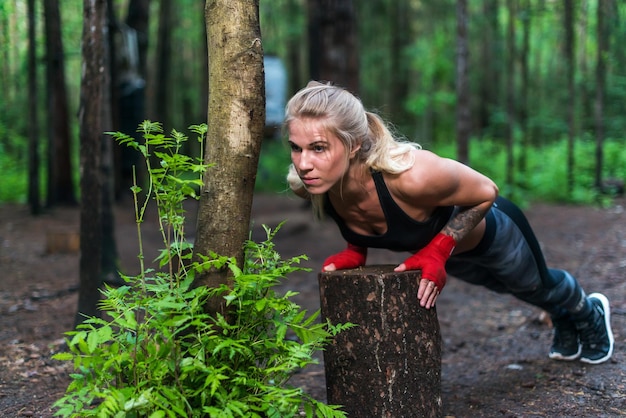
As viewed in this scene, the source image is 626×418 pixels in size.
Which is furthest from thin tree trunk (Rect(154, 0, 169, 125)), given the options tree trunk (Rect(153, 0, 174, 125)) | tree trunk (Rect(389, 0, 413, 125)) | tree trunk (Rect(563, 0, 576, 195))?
tree trunk (Rect(389, 0, 413, 125))

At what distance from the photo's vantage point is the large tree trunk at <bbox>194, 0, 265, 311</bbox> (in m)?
2.90

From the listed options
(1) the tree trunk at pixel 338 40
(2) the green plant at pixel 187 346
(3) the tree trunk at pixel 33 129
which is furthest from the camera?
(3) the tree trunk at pixel 33 129

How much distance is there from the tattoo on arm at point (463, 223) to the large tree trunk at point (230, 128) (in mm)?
1095

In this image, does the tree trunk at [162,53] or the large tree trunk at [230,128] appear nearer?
the large tree trunk at [230,128]

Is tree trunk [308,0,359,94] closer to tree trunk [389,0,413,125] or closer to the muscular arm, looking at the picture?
the muscular arm

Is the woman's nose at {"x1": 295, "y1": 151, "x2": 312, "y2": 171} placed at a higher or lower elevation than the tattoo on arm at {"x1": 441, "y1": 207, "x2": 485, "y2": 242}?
higher

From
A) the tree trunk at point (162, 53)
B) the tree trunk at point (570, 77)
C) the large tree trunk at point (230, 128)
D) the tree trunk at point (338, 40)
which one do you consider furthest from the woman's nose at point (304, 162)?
the tree trunk at point (162, 53)

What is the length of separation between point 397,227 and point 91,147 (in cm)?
248

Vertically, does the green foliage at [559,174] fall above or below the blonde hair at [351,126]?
below

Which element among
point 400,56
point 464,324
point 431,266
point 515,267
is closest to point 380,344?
point 431,266

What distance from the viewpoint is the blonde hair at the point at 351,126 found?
123 inches

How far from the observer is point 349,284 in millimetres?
3172

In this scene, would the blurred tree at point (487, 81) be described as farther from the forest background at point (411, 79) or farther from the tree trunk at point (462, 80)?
the tree trunk at point (462, 80)

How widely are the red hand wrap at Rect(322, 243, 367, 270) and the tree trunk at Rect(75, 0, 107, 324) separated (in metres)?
2.03
